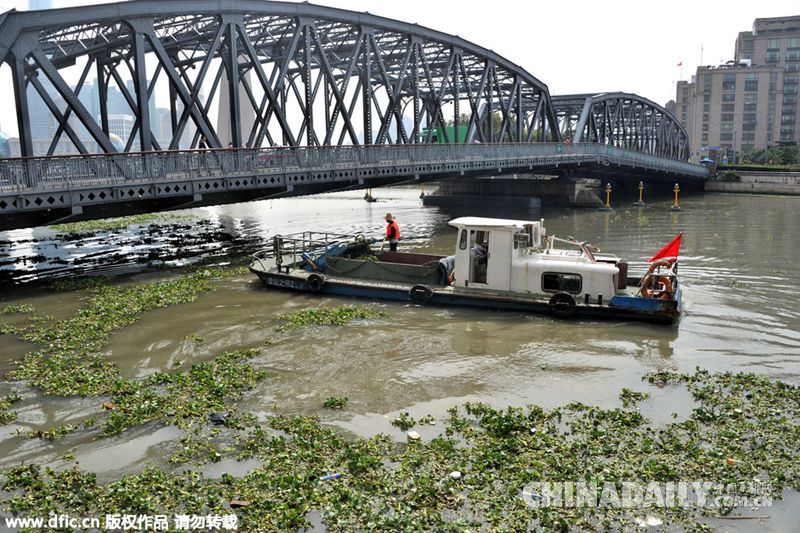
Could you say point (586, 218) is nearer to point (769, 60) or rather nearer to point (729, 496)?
point (729, 496)

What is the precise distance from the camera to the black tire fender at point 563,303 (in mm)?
16688

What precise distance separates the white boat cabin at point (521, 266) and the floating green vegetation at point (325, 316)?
284cm

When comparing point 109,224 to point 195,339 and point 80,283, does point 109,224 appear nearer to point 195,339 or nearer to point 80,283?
point 80,283

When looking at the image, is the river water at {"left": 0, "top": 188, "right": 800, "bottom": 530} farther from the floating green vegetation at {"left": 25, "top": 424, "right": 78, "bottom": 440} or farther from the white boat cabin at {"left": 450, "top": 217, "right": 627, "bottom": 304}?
the white boat cabin at {"left": 450, "top": 217, "right": 627, "bottom": 304}

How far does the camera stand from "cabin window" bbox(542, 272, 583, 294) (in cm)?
1709

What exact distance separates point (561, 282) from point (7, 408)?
42.8ft

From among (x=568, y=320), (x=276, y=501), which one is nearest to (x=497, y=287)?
(x=568, y=320)

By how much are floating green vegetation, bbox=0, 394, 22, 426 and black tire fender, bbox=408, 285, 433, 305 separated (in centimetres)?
1028

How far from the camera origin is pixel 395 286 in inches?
756

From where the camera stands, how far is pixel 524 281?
17391 mm

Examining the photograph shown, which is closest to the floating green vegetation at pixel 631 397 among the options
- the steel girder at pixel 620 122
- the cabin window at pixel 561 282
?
the cabin window at pixel 561 282

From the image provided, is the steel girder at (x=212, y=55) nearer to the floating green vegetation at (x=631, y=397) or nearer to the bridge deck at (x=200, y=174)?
the bridge deck at (x=200, y=174)

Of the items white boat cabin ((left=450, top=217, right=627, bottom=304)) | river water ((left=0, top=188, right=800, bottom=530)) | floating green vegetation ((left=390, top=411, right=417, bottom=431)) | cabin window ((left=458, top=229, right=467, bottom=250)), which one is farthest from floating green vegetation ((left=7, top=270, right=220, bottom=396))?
white boat cabin ((left=450, top=217, right=627, bottom=304))

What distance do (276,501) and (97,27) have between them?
2995cm
